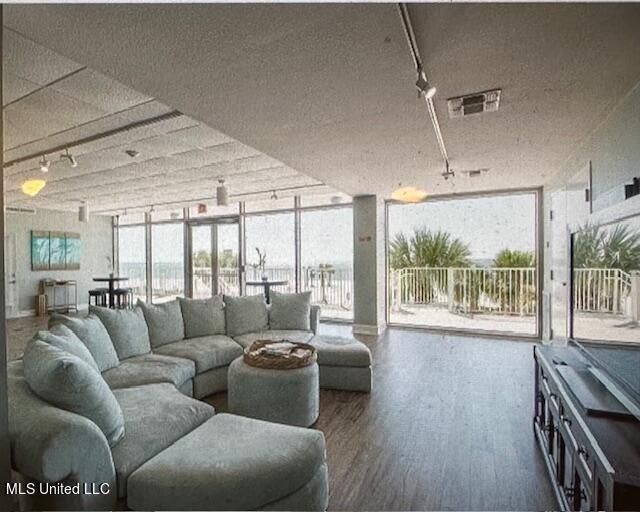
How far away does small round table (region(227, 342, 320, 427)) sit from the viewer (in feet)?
8.29

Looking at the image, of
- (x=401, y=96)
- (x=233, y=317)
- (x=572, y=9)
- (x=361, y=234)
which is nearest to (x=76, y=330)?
(x=233, y=317)

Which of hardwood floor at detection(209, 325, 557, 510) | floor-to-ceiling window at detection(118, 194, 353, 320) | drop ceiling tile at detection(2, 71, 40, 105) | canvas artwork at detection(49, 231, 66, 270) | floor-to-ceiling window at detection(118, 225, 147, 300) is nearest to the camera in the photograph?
hardwood floor at detection(209, 325, 557, 510)

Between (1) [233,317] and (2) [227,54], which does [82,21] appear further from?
(1) [233,317]

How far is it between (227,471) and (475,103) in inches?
101

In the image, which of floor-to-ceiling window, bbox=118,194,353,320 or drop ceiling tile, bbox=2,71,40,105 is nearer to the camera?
drop ceiling tile, bbox=2,71,40,105

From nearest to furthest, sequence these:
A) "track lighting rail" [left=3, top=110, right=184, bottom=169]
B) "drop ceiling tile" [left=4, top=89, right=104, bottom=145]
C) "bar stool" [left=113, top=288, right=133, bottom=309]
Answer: "drop ceiling tile" [left=4, top=89, right=104, bottom=145] → "track lighting rail" [left=3, top=110, right=184, bottom=169] → "bar stool" [left=113, top=288, right=133, bottom=309]

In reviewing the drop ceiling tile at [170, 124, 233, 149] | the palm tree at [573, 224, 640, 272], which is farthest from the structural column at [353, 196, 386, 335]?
the palm tree at [573, 224, 640, 272]

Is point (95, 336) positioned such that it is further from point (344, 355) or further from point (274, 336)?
point (344, 355)

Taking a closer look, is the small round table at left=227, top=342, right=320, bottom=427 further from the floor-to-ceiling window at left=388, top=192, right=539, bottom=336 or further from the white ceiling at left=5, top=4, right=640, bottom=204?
the floor-to-ceiling window at left=388, top=192, right=539, bottom=336

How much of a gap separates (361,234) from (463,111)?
3769mm

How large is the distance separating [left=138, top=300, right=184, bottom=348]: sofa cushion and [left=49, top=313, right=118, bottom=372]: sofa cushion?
21.5 inches

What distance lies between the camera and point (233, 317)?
3.99 m

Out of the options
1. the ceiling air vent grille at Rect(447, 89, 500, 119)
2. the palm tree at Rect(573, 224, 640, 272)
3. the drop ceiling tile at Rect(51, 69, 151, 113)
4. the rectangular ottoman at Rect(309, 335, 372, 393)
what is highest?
the drop ceiling tile at Rect(51, 69, 151, 113)

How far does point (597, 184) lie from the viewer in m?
2.76
